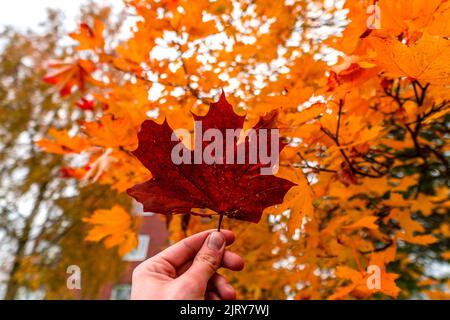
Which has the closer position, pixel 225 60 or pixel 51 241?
pixel 225 60

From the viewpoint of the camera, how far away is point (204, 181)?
2.32ft

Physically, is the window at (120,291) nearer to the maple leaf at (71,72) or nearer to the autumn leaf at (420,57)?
the maple leaf at (71,72)

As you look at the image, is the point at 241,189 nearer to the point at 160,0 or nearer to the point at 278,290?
the point at 160,0

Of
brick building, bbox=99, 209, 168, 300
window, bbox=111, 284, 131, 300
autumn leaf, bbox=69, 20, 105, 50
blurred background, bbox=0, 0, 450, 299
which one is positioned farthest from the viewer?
window, bbox=111, 284, 131, 300

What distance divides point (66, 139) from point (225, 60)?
82cm

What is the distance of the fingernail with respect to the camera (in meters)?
0.78

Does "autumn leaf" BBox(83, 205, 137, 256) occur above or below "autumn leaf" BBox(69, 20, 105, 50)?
below

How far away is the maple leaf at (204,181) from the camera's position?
692 millimetres

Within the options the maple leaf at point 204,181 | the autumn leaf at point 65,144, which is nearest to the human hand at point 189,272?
the maple leaf at point 204,181

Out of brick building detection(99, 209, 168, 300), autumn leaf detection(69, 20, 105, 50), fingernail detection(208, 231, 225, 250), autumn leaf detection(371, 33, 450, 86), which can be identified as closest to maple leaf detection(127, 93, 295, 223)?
fingernail detection(208, 231, 225, 250)

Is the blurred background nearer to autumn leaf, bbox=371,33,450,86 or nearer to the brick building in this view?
the brick building

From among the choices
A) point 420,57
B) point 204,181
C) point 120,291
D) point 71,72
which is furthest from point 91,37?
point 120,291

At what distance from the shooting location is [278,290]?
2.28 m
